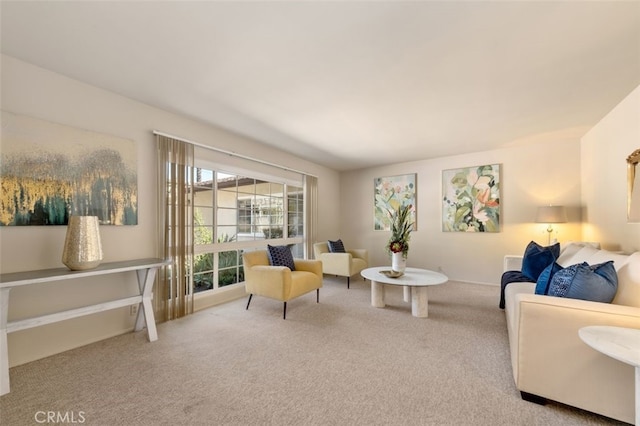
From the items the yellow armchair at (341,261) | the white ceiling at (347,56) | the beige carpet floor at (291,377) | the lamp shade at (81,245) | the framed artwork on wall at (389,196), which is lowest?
the beige carpet floor at (291,377)

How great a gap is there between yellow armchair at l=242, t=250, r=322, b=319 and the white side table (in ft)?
7.84

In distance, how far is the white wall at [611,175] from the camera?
254cm

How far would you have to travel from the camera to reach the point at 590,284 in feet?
5.24

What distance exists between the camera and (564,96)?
8.62 feet

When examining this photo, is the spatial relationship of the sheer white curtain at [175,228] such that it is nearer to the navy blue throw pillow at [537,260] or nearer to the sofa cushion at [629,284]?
the sofa cushion at [629,284]

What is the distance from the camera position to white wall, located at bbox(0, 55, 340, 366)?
2.06m

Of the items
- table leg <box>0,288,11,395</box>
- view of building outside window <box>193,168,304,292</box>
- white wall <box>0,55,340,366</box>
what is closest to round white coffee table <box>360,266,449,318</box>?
view of building outside window <box>193,168,304,292</box>

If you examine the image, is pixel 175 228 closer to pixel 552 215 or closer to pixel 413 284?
pixel 413 284

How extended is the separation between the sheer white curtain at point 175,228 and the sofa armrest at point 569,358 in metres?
3.19

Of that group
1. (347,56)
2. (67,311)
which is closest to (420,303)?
(347,56)

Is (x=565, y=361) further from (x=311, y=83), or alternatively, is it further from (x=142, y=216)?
(x=142, y=216)

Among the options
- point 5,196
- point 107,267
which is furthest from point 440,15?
point 5,196

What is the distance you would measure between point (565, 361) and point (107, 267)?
334cm

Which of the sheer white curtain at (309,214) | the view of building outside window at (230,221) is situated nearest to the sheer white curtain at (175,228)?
the view of building outside window at (230,221)
